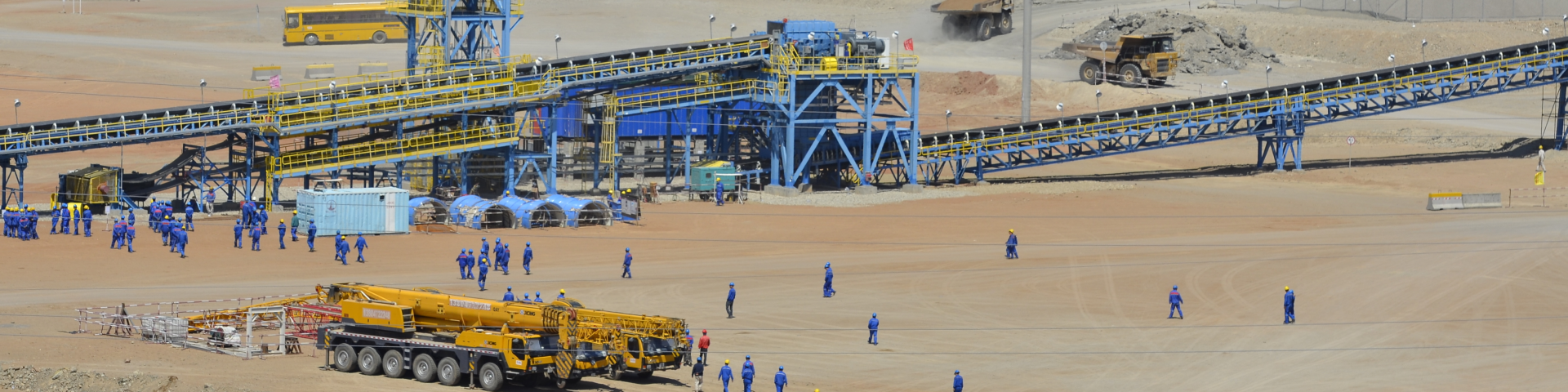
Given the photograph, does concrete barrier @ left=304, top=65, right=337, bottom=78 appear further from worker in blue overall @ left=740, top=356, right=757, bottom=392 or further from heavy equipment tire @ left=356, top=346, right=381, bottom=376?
worker in blue overall @ left=740, top=356, right=757, bottom=392

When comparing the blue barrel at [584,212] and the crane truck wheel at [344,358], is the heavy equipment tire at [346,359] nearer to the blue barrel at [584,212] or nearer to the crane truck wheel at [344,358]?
the crane truck wheel at [344,358]

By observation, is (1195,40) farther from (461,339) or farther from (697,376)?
(461,339)

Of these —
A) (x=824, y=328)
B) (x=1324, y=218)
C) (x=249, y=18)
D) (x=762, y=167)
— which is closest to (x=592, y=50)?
(x=249, y=18)

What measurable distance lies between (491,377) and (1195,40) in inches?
2602

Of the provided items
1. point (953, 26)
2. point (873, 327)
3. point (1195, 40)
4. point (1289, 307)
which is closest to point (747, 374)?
point (873, 327)

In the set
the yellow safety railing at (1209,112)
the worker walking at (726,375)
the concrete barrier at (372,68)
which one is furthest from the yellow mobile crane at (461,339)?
the concrete barrier at (372,68)

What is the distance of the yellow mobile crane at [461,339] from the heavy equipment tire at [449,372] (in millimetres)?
15

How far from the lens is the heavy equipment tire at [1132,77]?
8338 centimetres

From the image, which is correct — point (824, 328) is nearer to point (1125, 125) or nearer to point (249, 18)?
point (1125, 125)

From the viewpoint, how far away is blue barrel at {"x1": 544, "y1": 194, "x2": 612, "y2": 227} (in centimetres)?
5441

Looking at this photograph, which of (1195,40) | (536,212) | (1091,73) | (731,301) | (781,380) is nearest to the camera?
(781,380)

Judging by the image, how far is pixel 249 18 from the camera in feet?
363

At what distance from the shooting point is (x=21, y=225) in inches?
1871

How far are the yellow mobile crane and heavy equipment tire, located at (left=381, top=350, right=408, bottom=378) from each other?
0.01 metres
